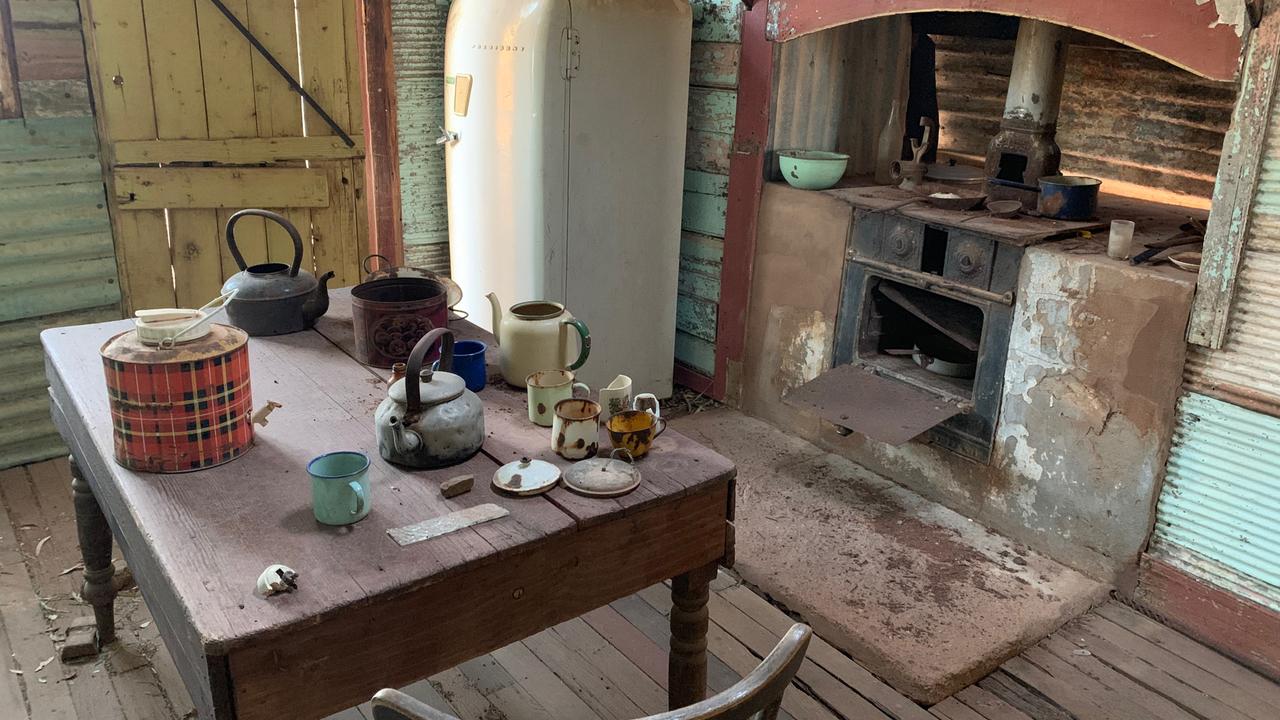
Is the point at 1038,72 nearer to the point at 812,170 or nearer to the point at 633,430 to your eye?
the point at 812,170

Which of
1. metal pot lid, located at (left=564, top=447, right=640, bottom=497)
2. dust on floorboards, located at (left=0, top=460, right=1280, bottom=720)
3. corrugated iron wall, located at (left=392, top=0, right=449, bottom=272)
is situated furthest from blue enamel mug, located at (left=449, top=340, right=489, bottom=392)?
corrugated iron wall, located at (left=392, top=0, right=449, bottom=272)

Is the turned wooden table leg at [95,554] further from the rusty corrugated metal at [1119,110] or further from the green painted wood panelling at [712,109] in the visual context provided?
the rusty corrugated metal at [1119,110]

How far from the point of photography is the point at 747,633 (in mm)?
3000

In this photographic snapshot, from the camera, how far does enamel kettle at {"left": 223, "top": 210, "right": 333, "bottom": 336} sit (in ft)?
8.60

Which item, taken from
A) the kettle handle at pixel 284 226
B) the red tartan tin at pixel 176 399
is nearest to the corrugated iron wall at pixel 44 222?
the kettle handle at pixel 284 226

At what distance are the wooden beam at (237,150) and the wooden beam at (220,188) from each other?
0.04m

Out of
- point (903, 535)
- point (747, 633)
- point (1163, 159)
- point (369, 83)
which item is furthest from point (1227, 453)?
point (369, 83)

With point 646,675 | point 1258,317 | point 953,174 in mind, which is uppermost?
point 953,174

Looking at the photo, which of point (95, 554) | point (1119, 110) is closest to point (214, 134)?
point (95, 554)

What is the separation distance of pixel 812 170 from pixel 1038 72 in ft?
2.94

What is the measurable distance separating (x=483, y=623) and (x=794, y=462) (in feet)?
8.28

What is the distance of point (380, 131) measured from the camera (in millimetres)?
Result: 4555

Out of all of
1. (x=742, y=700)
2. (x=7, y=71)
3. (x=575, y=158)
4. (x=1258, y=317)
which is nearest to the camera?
(x=742, y=700)

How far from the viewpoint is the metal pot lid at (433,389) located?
1.95 m
